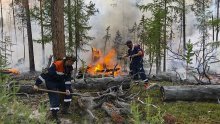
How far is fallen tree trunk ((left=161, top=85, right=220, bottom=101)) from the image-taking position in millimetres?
10617

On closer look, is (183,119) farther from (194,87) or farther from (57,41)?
(57,41)

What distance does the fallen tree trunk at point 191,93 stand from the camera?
10.6m

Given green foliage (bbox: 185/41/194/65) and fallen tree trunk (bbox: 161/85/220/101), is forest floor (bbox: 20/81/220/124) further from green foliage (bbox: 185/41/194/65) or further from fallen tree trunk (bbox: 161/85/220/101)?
green foliage (bbox: 185/41/194/65)

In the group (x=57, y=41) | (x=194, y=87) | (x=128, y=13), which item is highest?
(x=128, y=13)

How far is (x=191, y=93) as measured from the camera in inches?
421

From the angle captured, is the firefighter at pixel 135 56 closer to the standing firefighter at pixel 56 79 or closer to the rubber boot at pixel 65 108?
the rubber boot at pixel 65 108

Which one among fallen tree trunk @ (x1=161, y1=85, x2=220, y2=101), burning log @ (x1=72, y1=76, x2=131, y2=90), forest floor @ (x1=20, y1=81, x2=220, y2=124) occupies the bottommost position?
forest floor @ (x1=20, y1=81, x2=220, y2=124)

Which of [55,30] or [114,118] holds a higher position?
[55,30]

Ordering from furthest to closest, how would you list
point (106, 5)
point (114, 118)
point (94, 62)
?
1. point (106, 5)
2. point (94, 62)
3. point (114, 118)

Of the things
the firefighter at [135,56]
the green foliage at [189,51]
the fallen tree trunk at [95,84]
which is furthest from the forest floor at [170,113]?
the firefighter at [135,56]

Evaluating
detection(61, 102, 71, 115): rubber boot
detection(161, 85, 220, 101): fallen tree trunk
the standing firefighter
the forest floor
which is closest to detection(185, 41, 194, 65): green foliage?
detection(161, 85, 220, 101): fallen tree trunk

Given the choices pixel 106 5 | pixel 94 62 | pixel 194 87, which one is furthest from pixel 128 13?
pixel 194 87

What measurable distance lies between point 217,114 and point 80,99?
3.61 metres

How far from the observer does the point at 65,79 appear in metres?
9.69
